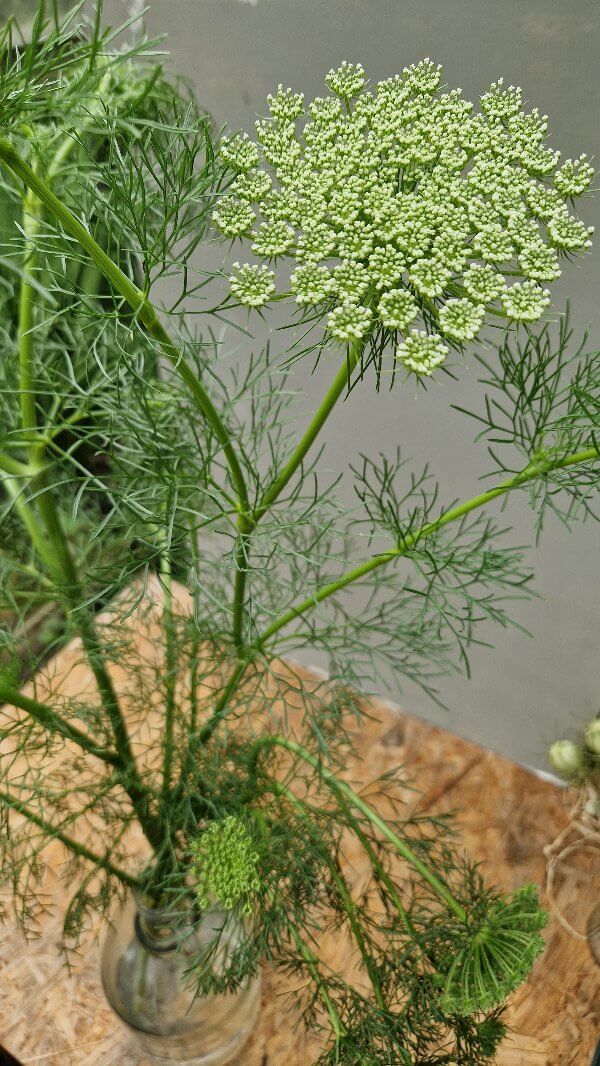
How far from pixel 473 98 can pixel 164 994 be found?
82cm

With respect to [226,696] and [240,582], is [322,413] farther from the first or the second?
[226,696]

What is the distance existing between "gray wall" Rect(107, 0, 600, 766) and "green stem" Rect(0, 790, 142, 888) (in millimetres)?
262

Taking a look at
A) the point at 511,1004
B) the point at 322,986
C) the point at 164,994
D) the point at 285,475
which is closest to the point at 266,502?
the point at 285,475

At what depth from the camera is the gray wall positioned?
0.68m

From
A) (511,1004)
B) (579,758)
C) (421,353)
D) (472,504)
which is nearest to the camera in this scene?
(421,353)

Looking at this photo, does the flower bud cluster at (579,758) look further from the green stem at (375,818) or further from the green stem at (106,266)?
the green stem at (106,266)

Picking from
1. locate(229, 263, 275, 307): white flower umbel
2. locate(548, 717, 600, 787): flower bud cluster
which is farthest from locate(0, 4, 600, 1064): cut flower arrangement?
locate(548, 717, 600, 787): flower bud cluster

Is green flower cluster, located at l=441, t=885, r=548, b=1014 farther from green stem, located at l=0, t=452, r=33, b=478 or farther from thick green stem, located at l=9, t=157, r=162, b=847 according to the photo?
green stem, located at l=0, t=452, r=33, b=478

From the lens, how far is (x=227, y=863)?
57 cm

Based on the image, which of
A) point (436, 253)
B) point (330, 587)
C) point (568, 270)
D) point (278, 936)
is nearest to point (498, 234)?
point (436, 253)

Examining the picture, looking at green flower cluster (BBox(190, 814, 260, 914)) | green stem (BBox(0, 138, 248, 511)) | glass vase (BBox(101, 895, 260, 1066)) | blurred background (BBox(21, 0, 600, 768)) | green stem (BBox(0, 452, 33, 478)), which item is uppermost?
blurred background (BBox(21, 0, 600, 768))

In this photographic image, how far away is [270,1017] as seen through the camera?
873 millimetres

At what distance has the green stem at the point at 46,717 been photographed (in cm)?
56

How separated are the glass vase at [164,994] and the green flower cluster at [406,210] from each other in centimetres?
59
